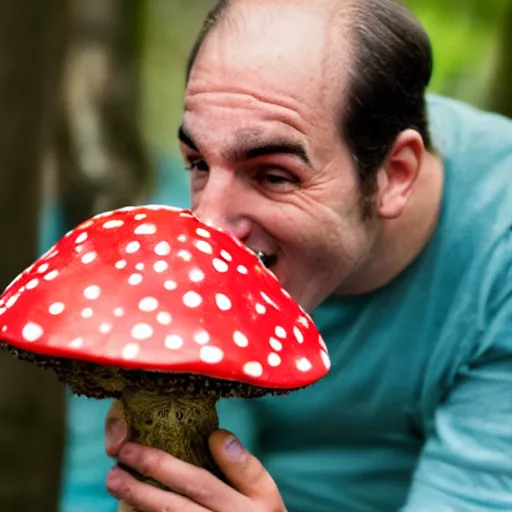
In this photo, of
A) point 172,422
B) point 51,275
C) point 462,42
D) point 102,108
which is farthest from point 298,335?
point 462,42

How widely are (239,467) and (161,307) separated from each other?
41 centimetres

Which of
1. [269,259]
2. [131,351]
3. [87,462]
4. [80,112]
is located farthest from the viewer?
[80,112]

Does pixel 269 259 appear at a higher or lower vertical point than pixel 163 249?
lower

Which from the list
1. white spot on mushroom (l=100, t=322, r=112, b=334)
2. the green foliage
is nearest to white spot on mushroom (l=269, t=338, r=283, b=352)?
white spot on mushroom (l=100, t=322, r=112, b=334)

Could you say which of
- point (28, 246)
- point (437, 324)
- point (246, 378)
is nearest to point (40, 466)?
point (28, 246)

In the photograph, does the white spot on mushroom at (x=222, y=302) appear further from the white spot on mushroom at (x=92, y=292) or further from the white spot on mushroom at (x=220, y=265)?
the white spot on mushroom at (x=92, y=292)

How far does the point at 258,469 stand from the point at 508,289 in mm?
796

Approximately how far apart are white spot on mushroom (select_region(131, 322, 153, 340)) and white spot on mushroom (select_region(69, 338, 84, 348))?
7 centimetres

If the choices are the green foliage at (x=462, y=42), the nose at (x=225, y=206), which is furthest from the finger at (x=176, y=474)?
the green foliage at (x=462, y=42)

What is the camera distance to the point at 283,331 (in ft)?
4.17

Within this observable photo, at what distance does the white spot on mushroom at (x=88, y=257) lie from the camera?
4.12 ft

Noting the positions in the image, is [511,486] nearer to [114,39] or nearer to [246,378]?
[246,378]

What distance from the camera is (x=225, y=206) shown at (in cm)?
176

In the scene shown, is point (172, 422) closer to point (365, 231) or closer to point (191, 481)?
point (191, 481)
